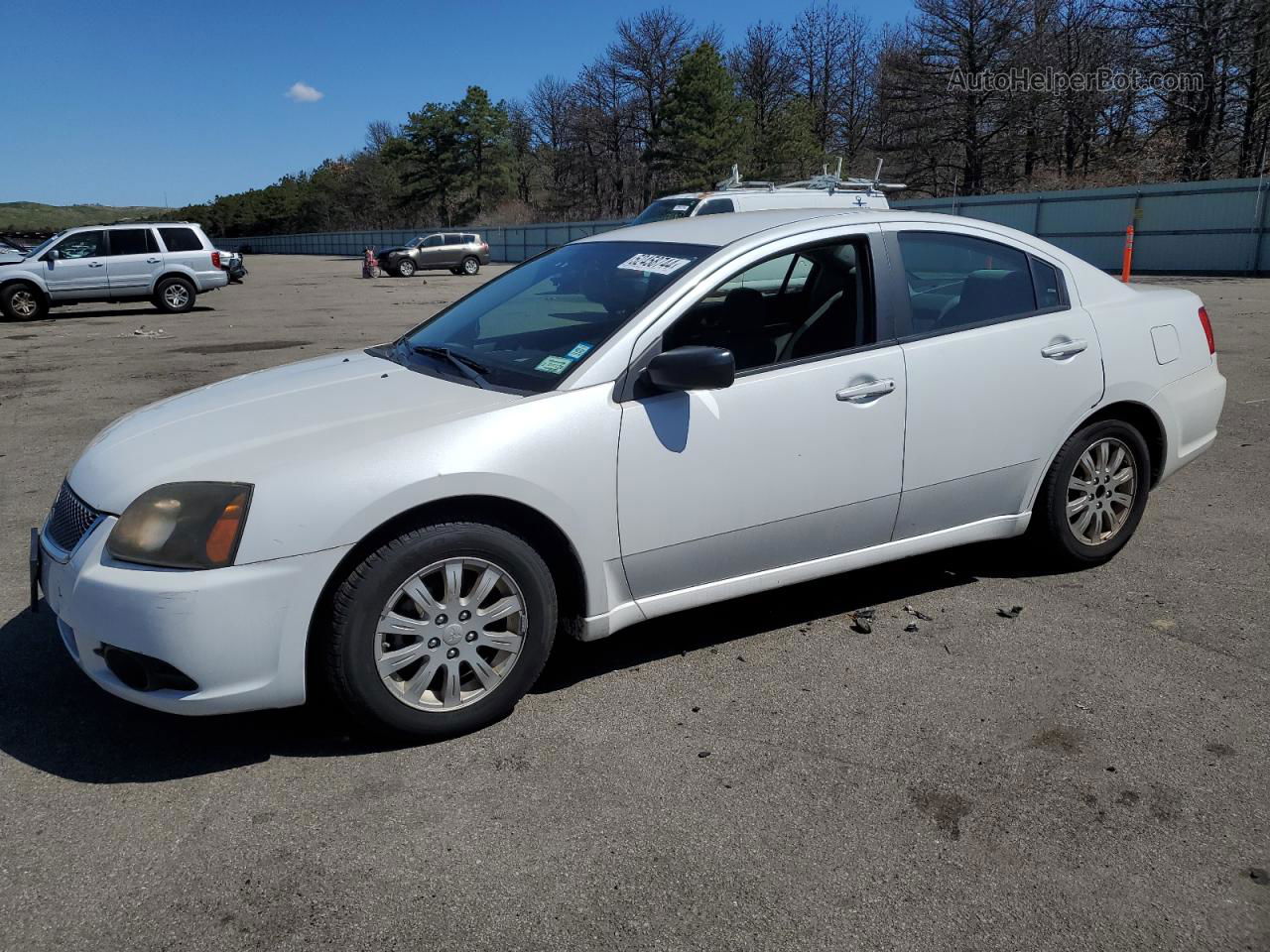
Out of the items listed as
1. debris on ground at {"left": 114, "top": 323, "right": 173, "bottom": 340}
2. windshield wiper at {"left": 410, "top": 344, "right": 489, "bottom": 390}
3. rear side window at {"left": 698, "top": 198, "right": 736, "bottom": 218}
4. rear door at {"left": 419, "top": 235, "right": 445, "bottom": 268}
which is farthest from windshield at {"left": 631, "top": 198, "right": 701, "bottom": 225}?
rear door at {"left": 419, "top": 235, "right": 445, "bottom": 268}

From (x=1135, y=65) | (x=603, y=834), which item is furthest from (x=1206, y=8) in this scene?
(x=603, y=834)

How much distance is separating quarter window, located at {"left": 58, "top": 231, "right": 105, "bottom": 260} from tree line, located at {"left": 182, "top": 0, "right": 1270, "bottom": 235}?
35.6m

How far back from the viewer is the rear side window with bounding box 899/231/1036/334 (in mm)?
4219

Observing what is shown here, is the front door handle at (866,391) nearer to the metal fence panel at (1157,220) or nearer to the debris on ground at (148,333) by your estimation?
the debris on ground at (148,333)

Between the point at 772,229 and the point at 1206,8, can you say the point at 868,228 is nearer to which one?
the point at 772,229

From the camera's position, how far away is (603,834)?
9.45ft

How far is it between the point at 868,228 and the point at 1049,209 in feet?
98.7

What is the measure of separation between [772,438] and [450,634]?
1313mm

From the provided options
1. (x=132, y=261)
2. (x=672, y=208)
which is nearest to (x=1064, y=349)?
(x=672, y=208)

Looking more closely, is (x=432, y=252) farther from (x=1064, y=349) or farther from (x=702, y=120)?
(x=1064, y=349)

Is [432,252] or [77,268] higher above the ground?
[77,268]

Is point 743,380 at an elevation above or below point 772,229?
below

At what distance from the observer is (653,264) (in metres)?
4.04

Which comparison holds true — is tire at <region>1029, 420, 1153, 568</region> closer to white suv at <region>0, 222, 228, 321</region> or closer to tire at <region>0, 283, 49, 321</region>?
white suv at <region>0, 222, 228, 321</region>
